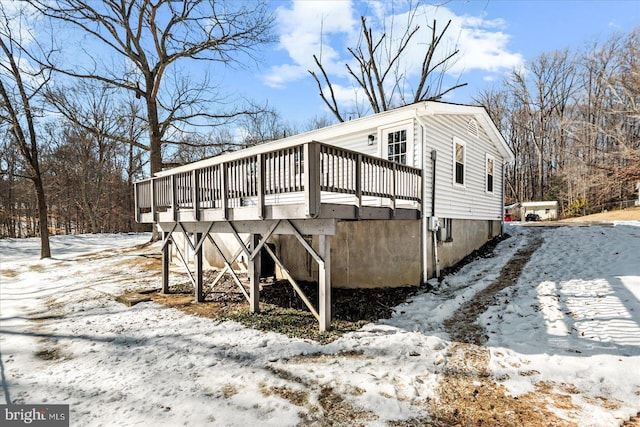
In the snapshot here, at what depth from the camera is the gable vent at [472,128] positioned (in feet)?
32.9

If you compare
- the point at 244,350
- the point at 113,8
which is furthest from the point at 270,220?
the point at 113,8

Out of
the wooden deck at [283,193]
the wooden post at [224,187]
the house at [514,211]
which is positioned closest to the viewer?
the wooden deck at [283,193]

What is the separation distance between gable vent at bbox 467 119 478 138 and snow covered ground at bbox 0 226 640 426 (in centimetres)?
467

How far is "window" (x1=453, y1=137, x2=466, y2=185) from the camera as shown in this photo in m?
9.11

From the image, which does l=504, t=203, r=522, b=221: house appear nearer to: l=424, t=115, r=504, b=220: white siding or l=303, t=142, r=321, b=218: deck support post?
l=424, t=115, r=504, b=220: white siding

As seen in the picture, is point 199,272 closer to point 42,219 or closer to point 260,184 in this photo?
point 260,184

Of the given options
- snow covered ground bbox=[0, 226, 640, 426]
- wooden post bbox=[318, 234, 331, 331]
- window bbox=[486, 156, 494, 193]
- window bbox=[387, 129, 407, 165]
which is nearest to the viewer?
snow covered ground bbox=[0, 226, 640, 426]

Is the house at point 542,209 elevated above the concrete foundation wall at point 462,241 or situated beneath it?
elevated above

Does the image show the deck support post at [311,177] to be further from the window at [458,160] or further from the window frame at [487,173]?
the window frame at [487,173]

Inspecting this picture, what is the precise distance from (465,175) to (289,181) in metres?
6.99

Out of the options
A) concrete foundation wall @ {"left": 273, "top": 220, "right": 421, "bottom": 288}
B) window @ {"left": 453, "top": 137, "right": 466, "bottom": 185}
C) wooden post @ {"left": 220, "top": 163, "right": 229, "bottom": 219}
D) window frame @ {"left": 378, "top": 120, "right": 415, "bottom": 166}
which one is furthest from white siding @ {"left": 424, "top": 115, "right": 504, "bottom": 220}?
wooden post @ {"left": 220, "top": 163, "right": 229, "bottom": 219}

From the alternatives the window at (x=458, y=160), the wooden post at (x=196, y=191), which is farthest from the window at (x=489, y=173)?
the wooden post at (x=196, y=191)

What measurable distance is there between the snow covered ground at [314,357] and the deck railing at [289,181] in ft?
7.09

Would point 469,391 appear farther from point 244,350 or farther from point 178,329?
point 178,329
